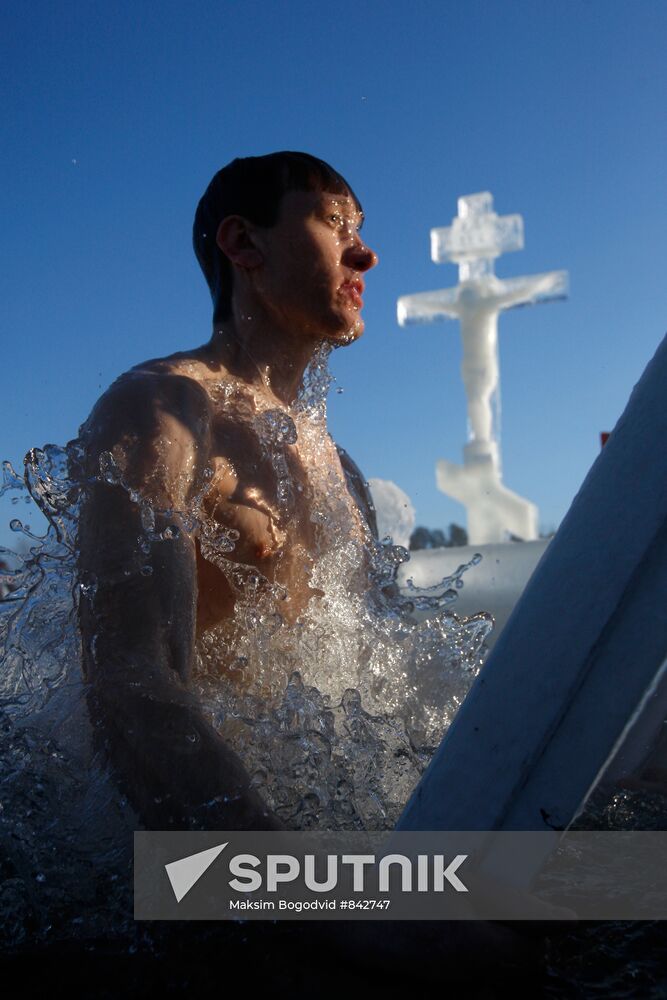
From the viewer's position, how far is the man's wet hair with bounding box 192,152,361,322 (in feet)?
6.06

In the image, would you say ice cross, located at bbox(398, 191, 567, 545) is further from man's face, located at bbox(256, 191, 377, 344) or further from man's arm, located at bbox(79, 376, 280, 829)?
man's arm, located at bbox(79, 376, 280, 829)

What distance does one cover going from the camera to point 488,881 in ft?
2.43

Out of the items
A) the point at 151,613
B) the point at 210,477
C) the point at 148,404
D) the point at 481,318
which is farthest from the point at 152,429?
the point at 481,318

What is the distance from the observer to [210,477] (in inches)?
58.2

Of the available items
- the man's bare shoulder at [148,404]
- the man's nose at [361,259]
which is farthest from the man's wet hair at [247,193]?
the man's bare shoulder at [148,404]

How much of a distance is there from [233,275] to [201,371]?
0.36m

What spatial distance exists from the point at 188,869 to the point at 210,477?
73 centimetres

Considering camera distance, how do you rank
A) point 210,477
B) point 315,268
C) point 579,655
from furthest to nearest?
point 315,268, point 210,477, point 579,655

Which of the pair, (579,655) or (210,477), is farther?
(210,477)

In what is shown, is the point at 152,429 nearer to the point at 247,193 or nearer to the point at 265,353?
the point at 265,353

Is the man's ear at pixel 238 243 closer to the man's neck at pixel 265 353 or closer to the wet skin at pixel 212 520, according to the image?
the wet skin at pixel 212 520

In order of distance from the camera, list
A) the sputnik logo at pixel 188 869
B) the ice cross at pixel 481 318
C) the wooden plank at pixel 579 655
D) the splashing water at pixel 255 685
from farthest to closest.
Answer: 1. the ice cross at pixel 481 318
2. the splashing water at pixel 255 685
3. the sputnik logo at pixel 188 869
4. the wooden plank at pixel 579 655

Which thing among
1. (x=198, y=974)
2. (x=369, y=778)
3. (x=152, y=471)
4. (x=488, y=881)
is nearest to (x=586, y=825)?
(x=369, y=778)

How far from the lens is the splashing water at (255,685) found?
1055mm
